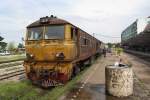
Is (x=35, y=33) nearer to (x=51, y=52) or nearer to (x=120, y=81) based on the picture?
(x=51, y=52)

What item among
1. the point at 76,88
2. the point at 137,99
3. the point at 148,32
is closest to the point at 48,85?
the point at 76,88

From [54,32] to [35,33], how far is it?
1.20 m

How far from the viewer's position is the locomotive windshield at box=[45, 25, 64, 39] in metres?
14.5

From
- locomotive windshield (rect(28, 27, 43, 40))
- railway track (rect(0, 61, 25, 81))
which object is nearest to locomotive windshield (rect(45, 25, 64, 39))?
locomotive windshield (rect(28, 27, 43, 40))

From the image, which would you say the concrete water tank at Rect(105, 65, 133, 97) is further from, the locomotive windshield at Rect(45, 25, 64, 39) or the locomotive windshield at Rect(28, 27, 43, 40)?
the locomotive windshield at Rect(28, 27, 43, 40)

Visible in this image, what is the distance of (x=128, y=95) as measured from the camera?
10734mm

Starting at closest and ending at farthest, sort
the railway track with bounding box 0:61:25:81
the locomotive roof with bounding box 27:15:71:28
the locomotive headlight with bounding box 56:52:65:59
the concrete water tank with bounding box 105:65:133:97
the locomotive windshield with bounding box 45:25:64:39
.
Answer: the concrete water tank with bounding box 105:65:133:97, the locomotive headlight with bounding box 56:52:65:59, the locomotive windshield with bounding box 45:25:64:39, the locomotive roof with bounding box 27:15:71:28, the railway track with bounding box 0:61:25:81

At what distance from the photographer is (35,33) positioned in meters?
15.2

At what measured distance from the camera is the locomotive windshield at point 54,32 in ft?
47.7

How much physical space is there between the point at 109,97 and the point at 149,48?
5206cm

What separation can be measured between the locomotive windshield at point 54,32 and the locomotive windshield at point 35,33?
420mm

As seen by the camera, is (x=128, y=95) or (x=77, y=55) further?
(x=77, y=55)

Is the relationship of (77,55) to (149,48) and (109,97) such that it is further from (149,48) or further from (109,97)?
(149,48)

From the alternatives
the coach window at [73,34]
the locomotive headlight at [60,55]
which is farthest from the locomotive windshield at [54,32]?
the locomotive headlight at [60,55]
